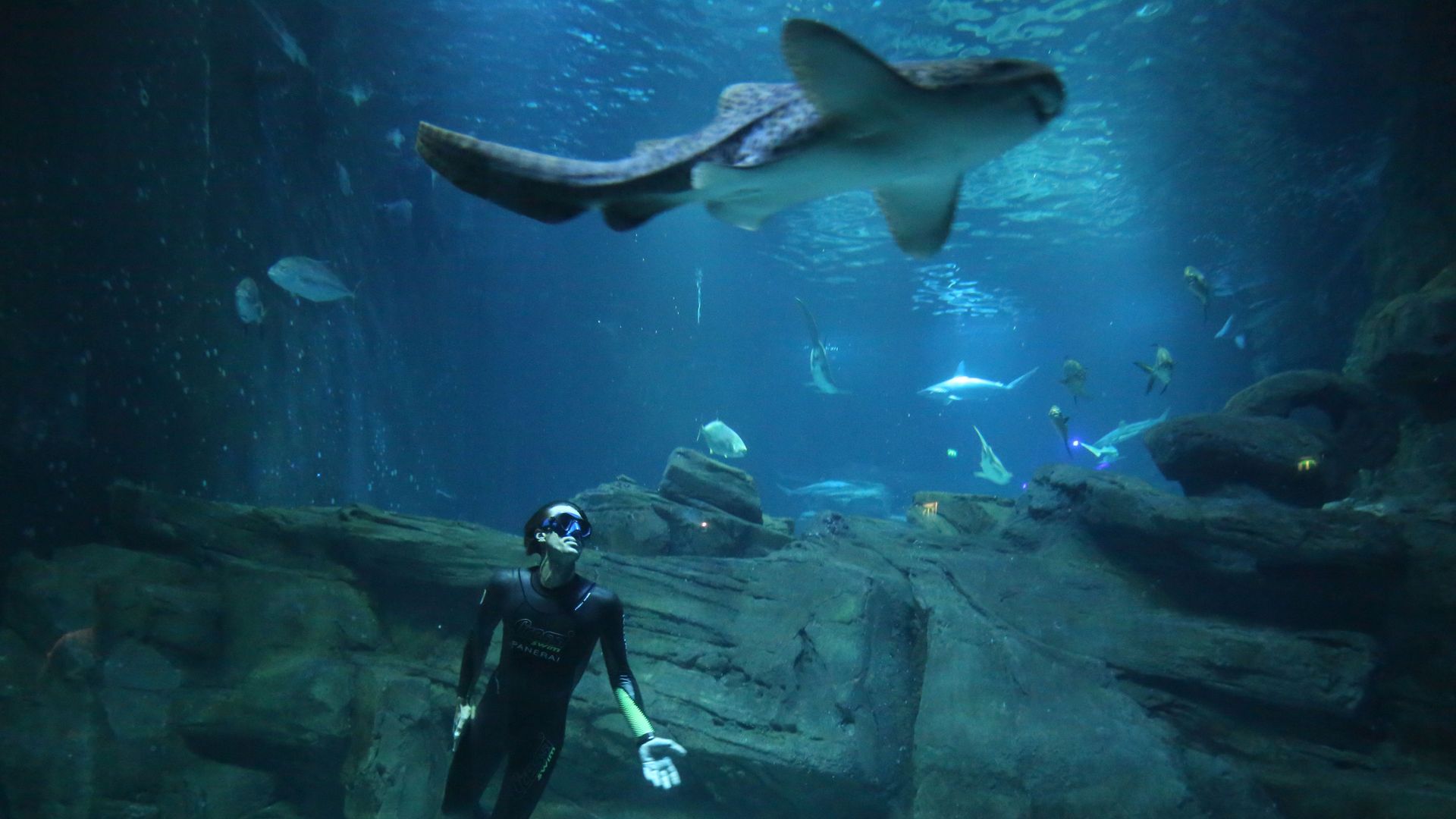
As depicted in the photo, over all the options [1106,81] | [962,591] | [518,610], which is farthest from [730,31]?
[518,610]

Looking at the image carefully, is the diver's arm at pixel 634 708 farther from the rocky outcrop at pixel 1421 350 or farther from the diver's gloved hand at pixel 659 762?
the rocky outcrop at pixel 1421 350

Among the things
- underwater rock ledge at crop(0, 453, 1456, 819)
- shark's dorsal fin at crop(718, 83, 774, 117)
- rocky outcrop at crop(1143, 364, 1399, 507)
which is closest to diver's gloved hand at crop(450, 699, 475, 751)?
underwater rock ledge at crop(0, 453, 1456, 819)

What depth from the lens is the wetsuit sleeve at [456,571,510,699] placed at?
3.52 meters

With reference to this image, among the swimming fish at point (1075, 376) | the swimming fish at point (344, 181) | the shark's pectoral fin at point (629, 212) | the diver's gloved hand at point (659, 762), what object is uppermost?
the swimming fish at point (344, 181)

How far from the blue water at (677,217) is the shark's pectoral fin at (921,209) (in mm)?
11523

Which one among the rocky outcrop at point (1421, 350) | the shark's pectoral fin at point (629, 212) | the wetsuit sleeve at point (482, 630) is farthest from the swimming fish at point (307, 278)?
the rocky outcrop at point (1421, 350)

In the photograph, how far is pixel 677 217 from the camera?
842 inches

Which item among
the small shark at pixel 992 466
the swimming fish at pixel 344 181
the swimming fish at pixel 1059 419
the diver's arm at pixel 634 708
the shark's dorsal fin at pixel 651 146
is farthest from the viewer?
the small shark at pixel 992 466

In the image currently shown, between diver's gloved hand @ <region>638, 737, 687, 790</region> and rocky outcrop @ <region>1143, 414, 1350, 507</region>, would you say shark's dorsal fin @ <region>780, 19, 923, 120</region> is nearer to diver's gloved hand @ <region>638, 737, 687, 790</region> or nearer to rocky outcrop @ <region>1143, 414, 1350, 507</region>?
diver's gloved hand @ <region>638, 737, 687, 790</region>

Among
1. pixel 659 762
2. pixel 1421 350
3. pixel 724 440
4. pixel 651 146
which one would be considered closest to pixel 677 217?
pixel 724 440

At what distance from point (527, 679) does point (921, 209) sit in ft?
11.2

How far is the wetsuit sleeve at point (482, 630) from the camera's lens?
3.52 m

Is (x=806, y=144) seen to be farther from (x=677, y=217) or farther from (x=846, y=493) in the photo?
(x=846, y=493)

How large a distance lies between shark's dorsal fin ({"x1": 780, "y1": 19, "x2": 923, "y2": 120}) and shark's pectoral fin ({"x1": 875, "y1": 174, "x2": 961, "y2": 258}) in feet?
2.56
